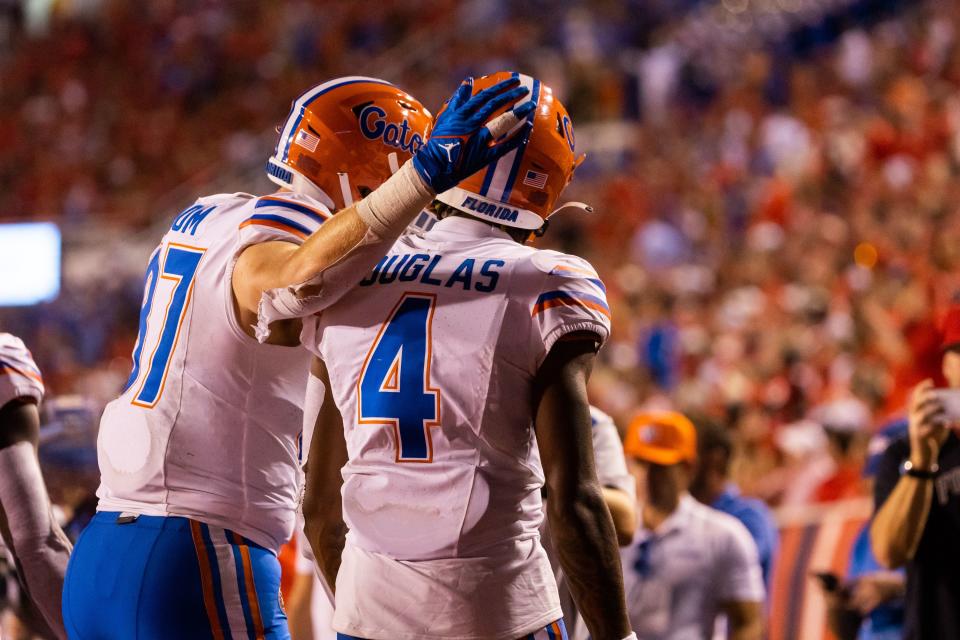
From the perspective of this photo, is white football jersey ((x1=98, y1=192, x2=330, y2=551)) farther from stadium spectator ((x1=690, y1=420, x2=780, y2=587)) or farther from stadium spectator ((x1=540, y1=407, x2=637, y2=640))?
stadium spectator ((x1=690, y1=420, x2=780, y2=587))

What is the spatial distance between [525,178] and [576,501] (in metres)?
0.69

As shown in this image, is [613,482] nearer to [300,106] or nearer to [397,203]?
[300,106]

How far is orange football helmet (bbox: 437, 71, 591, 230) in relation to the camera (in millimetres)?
2822

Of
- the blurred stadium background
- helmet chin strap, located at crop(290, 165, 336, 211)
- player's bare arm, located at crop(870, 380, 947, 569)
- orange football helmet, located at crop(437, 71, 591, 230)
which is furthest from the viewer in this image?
the blurred stadium background

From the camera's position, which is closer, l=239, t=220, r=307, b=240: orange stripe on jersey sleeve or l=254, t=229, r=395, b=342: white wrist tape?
l=254, t=229, r=395, b=342: white wrist tape

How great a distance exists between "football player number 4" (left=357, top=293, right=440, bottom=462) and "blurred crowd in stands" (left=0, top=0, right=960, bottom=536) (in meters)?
2.90

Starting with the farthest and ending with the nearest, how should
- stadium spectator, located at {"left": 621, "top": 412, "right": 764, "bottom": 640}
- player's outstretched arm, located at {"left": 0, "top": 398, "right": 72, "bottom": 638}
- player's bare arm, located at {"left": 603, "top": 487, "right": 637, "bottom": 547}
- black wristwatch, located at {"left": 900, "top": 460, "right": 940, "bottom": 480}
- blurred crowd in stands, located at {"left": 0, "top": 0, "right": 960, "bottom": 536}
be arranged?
1. blurred crowd in stands, located at {"left": 0, "top": 0, "right": 960, "bottom": 536}
2. stadium spectator, located at {"left": 621, "top": 412, "right": 764, "bottom": 640}
3. black wristwatch, located at {"left": 900, "top": 460, "right": 940, "bottom": 480}
4. player's bare arm, located at {"left": 603, "top": 487, "right": 637, "bottom": 547}
5. player's outstretched arm, located at {"left": 0, "top": 398, "right": 72, "bottom": 638}

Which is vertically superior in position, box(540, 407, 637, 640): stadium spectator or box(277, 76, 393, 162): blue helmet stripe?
box(277, 76, 393, 162): blue helmet stripe

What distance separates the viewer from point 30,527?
138 inches

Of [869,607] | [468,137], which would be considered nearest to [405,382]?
[468,137]

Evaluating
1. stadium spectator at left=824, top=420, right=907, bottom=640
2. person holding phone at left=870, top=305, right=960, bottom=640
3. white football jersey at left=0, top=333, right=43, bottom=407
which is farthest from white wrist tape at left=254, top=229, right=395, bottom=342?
stadium spectator at left=824, top=420, right=907, bottom=640

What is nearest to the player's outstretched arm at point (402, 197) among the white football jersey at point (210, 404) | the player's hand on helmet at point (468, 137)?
the player's hand on helmet at point (468, 137)

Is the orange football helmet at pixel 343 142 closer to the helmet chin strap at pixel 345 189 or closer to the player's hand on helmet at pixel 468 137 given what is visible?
the helmet chin strap at pixel 345 189

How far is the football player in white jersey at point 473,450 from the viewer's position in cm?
262
